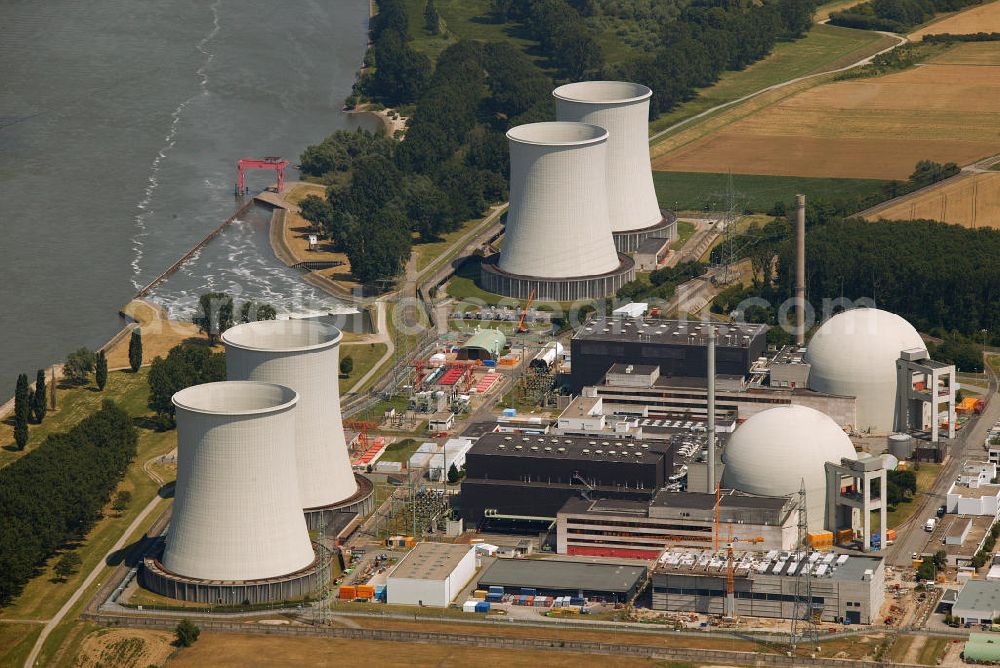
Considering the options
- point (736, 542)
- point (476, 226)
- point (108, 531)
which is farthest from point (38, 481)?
point (476, 226)

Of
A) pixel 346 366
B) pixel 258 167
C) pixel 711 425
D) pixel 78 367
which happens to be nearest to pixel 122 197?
pixel 258 167

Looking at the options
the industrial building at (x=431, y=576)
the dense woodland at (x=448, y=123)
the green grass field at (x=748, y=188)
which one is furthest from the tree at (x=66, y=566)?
the green grass field at (x=748, y=188)

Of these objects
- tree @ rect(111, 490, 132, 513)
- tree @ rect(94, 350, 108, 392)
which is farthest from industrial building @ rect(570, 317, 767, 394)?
tree @ rect(111, 490, 132, 513)

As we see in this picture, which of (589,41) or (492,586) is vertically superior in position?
(589,41)

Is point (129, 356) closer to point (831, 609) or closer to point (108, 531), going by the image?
point (108, 531)

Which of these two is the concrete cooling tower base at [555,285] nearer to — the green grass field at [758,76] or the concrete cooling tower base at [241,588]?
the green grass field at [758,76]

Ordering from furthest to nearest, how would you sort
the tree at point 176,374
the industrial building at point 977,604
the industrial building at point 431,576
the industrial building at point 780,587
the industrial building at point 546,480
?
1. the tree at point 176,374
2. the industrial building at point 546,480
3. the industrial building at point 431,576
4. the industrial building at point 780,587
5. the industrial building at point 977,604

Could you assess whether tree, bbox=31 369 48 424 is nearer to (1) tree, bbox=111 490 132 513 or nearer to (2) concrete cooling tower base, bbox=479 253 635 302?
(1) tree, bbox=111 490 132 513
